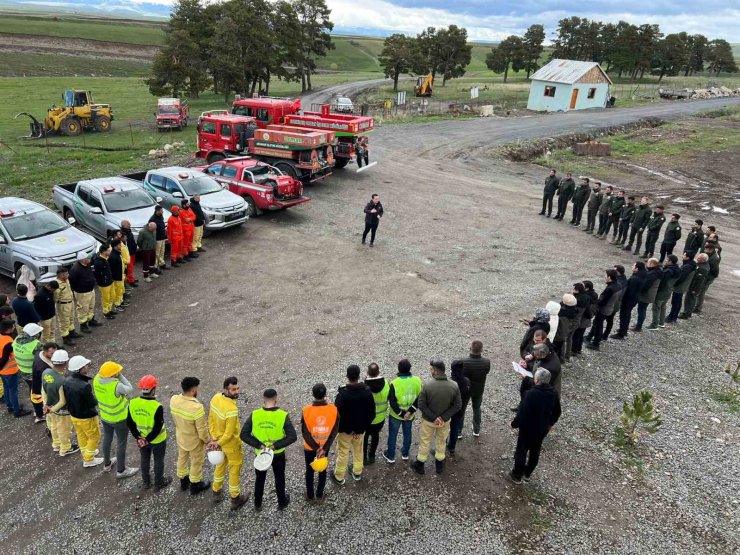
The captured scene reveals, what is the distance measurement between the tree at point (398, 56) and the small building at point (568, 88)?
18.4 meters

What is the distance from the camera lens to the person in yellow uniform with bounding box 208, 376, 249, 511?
5559 mm

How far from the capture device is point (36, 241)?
11469mm

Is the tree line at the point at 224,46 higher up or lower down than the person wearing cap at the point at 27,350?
higher up

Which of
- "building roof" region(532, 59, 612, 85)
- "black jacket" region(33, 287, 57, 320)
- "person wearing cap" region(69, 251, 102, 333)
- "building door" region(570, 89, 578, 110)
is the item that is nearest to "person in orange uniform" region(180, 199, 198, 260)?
"person wearing cap" region(69, 251, 102, 333)

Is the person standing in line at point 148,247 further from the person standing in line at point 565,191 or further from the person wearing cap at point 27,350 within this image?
the person standing in line at point 565,191

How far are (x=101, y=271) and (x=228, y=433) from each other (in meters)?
6.40

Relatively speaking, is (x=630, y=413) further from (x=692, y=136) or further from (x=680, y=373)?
(x=692, y=136)

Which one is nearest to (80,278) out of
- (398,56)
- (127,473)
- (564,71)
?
(127,473)

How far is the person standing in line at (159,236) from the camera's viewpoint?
12391 millimetres

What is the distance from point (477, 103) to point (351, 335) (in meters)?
44.1

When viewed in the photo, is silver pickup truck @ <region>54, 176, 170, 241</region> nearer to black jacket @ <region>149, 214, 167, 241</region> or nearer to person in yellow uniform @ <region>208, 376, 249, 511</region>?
black jacket @ <region>149, 214, 167, 241</region>

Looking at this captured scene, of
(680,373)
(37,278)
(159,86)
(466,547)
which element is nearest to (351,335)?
(466,547)

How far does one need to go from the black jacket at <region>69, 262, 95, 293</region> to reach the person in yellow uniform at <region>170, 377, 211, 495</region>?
5.32 metres

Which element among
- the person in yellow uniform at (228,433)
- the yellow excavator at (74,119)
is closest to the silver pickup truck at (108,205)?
the person in yellow uniform at (228,433)
